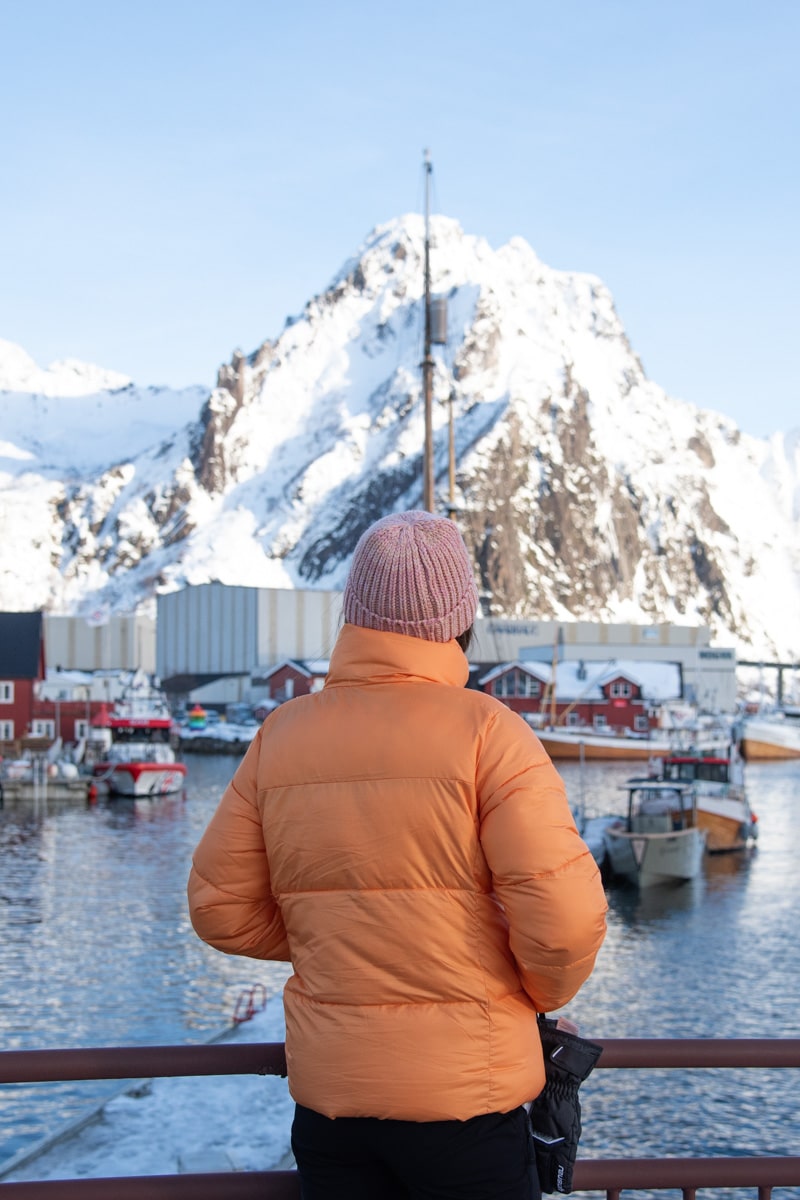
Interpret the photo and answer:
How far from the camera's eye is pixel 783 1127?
15461 millimetres


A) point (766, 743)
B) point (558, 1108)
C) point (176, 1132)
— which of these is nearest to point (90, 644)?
point (766, 743)

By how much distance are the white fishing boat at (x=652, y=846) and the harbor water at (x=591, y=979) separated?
569 mm

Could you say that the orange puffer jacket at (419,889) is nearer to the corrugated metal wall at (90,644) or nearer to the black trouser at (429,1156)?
the black trouser at (429,1156)

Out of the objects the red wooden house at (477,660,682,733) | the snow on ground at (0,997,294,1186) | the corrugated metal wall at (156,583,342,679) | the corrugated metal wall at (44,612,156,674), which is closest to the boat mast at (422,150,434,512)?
the snow on ground at (0,997,294,1186)

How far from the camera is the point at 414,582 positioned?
3277mm

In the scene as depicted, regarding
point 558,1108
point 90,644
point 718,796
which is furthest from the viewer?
point 90,644

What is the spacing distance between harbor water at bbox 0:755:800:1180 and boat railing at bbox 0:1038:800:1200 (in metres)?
9.76

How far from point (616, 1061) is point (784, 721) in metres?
118

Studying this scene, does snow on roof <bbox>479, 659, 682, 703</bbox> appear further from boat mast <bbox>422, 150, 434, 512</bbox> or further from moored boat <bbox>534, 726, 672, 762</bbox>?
boat mast <bbox>422, 150, 434, 512</bbox>

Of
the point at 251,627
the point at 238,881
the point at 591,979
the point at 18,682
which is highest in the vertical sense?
the point at 238,881

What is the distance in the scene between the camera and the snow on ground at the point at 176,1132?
32.5ft

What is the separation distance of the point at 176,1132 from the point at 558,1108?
8.43 metres

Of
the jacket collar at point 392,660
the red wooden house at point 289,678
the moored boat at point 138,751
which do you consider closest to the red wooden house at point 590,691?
the red wooden house at point 289,678

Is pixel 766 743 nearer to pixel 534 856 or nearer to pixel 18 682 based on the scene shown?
pixel 18 682
